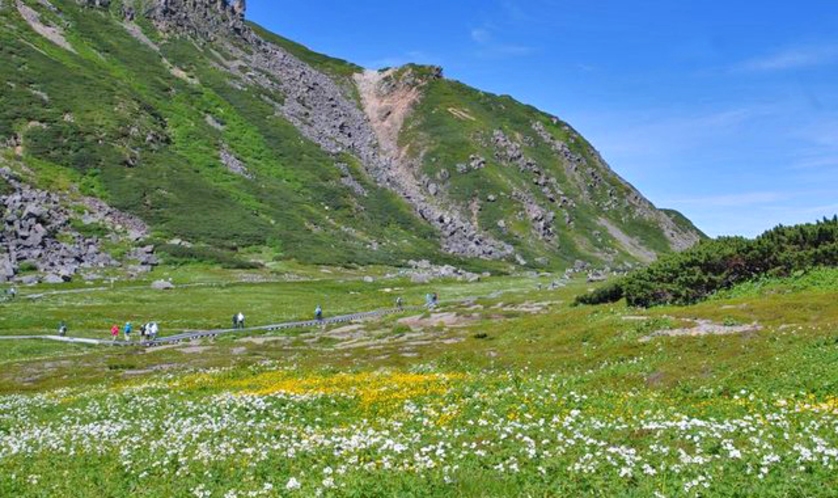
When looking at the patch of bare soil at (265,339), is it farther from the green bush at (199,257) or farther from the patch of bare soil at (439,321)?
the green bush at (199,257)

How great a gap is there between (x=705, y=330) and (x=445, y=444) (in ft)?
89.9

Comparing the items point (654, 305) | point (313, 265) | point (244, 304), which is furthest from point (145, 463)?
point (313, 265)

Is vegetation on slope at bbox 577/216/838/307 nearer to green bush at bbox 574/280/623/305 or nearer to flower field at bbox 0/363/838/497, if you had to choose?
green bush at bbox 574/280/623/305

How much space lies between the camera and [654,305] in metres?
53.3

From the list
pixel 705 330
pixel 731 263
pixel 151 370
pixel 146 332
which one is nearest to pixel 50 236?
pixel 146 332

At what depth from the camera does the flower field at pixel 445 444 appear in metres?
12.8

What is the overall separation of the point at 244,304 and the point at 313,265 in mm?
43975

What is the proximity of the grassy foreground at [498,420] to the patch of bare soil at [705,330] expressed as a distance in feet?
0.97

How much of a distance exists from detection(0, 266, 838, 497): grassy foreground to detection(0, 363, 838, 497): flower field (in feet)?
0.24

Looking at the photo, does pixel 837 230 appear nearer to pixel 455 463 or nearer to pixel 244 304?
pixel 455 463

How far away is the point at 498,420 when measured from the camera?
A: 1994cm

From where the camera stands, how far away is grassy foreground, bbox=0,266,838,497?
1327 cm

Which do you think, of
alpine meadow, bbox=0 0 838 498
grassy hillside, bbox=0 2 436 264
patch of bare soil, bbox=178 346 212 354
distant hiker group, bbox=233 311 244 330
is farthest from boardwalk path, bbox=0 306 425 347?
grassy hillside, bbox=0 2 436 264

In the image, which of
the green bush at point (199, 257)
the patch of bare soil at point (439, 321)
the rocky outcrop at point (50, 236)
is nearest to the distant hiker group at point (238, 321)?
the patch of bare soil at point (439, 321)
